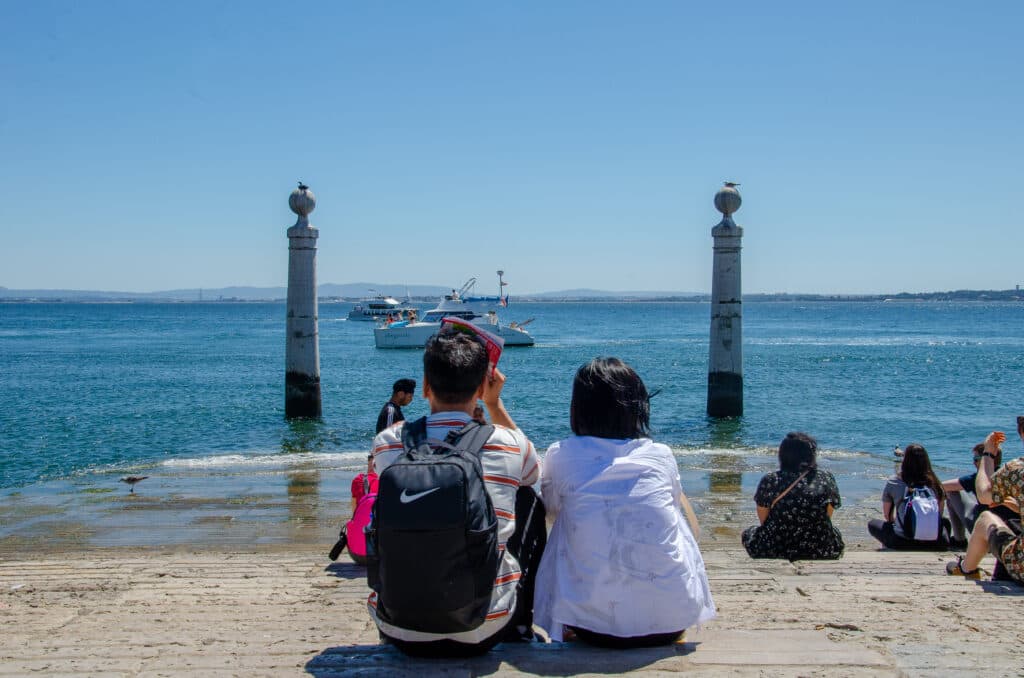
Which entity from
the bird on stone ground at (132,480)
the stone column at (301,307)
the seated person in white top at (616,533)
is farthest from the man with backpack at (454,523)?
the stone column at (301,307)

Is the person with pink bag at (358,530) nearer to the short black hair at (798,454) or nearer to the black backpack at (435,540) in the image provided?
the black backpack at (435,540)

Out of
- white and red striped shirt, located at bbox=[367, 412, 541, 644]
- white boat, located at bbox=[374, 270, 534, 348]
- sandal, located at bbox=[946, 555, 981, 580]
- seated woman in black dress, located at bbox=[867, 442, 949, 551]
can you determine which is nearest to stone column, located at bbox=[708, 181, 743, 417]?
seated woman in black dress, located at bbox=[867, 442, 949, 551]

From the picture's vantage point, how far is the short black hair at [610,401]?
3.81 metres

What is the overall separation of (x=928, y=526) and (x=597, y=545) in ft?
15.1

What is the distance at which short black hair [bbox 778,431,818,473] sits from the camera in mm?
6062

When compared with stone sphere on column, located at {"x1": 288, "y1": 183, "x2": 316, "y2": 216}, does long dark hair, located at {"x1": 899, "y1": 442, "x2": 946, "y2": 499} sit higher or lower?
lower

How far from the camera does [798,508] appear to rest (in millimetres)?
6086

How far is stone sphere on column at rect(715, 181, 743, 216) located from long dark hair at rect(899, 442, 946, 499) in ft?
44.3

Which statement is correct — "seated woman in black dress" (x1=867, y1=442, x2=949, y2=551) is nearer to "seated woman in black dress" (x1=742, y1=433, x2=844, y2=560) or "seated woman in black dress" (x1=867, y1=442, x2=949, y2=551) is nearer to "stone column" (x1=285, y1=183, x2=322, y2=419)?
"seated woman in black dress" (x1=742, y1=433, x2=844, y2=560)

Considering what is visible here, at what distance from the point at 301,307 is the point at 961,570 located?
16508mm

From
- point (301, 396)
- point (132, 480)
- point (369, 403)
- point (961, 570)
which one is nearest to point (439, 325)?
point (369, 403)

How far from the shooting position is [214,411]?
85.3 ft

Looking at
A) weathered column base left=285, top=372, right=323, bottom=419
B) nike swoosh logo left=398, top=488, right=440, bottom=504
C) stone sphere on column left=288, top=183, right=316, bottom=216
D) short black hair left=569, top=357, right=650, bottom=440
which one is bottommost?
weathered column base left=285, top=372, right=323, bottom=419

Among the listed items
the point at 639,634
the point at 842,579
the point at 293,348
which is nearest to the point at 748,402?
the point at 293,348
